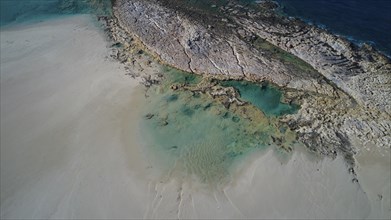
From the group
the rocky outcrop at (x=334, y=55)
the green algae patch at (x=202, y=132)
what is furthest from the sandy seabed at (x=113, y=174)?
the rocky outcrop at (x=334, y=55)

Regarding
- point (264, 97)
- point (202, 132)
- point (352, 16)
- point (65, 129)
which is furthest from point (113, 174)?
point (352, 16)

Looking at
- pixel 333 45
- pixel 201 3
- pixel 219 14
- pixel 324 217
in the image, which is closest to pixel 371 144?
pixel 324 217

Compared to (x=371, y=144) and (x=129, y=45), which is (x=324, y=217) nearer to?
(x=371, y=144)

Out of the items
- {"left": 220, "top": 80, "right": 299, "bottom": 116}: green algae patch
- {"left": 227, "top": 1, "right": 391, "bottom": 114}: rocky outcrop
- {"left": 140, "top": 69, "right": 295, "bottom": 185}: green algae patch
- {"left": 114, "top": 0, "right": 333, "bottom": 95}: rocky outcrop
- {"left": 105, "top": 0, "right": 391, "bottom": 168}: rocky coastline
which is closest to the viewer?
{"left": 140, "top": 69, "right": 295, "bottom": 185}: green algae patch

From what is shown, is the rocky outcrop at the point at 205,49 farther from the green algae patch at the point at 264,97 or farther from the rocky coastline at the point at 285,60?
the green algae patch at the point at 264,97

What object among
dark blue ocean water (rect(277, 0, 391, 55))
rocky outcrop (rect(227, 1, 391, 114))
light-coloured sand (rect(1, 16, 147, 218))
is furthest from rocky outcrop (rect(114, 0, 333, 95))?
dark blue ocean water (rect(277, 0, 391, 55))

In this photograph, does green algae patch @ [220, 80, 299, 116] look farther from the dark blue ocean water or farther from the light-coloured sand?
the dark blue ocean water
